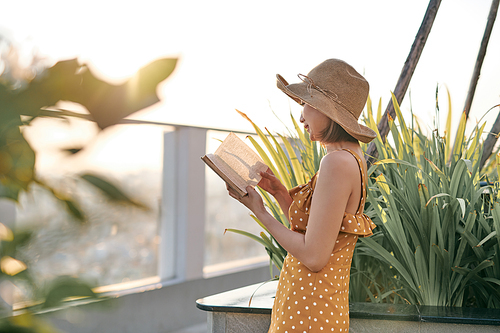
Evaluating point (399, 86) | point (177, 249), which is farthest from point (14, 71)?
point (177, 249)

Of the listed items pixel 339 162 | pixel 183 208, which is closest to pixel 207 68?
pixel 183 208

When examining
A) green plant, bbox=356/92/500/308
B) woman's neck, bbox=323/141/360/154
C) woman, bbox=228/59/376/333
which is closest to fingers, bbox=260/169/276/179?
woman, bbox=228/59/376/333

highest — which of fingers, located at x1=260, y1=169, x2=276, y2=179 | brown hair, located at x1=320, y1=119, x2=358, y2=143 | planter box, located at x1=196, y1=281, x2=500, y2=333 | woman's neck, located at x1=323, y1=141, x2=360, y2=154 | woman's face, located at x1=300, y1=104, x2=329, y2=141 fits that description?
woman's face, located at x1=300, y1=104, x2=329, y2=141

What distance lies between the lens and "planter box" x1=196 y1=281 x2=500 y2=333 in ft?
4.89

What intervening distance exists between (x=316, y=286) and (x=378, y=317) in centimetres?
60

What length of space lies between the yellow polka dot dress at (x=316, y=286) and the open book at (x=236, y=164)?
0.49 feet

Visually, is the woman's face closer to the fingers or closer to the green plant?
the fingers

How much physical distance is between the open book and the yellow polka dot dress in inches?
5.9

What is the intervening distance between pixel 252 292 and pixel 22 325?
6.04 ft

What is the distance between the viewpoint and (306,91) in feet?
3.69

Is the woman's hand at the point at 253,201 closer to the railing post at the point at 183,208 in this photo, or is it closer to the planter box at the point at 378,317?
the planter box at the point at 378,317

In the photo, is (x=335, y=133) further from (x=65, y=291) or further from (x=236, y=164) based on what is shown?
(x=65, y=291)

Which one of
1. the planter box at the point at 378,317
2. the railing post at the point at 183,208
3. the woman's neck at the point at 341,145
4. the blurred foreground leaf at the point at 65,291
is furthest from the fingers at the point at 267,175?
the railing post at the point at 183,208

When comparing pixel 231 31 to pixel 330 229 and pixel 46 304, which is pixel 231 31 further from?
pixel 46 304
